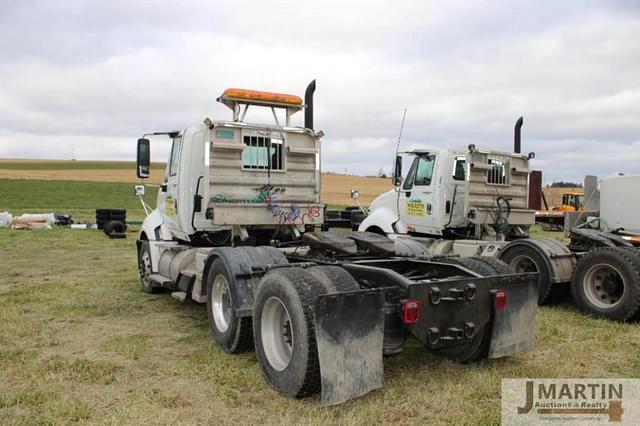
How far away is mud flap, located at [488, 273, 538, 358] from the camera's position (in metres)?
4.96

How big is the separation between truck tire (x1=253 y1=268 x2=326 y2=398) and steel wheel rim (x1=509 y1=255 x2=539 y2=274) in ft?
15.5

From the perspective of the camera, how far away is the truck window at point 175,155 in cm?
811

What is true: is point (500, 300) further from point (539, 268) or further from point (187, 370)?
point (539, 268)

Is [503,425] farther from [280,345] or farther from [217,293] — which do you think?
[217,293]

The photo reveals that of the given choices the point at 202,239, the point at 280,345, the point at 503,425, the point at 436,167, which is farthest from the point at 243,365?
the point at 436,167

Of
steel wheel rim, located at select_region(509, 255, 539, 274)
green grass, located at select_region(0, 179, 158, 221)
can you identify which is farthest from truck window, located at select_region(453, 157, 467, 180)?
green grass, located at select_region(0, 179, 158, 221)

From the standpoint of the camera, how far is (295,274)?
4.50 m

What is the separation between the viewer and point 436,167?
10.4 m

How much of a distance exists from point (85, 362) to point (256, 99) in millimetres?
4254

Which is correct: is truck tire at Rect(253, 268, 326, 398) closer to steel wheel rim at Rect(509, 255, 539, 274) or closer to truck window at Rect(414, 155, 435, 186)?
steel wheel rim at Rect(509, 255, 539, 274)

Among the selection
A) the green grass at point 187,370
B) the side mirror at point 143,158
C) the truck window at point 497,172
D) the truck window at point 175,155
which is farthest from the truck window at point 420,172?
the side mirror at point 143,158

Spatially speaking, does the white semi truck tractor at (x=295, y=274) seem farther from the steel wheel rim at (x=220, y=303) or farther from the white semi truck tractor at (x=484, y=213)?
the white semi truck tractor at (x=484, y=213)

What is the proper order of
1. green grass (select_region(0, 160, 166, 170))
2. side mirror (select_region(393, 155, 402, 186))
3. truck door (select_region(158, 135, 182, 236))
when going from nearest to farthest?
truck door (select_region(158, 135, 182, 236)), side mirror (select_region(393, 155, 402, 186)), green grass (select_region(0, 160, 166, 170))

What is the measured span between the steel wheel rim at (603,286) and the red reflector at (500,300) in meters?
3.11
